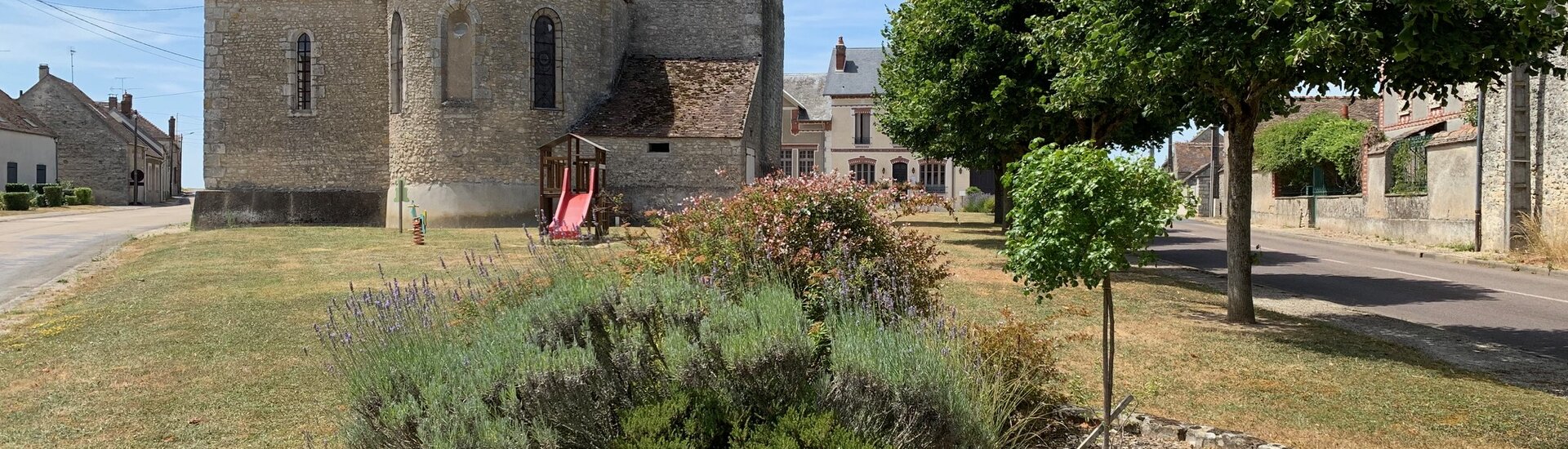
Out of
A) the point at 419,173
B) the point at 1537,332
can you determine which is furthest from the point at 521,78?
the point at 1537,332

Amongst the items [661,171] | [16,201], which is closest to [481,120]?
[661,171]

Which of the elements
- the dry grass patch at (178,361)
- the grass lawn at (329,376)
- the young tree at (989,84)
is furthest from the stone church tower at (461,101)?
the grass lawn at (329,376)

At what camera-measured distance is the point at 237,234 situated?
23.4 metres

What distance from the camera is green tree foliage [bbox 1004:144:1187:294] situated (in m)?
4.86

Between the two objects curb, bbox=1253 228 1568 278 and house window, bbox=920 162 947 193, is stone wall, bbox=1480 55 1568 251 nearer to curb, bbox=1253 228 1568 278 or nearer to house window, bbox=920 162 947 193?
curb, bbox=1253 228 1568 278

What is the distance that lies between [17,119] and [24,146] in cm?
139

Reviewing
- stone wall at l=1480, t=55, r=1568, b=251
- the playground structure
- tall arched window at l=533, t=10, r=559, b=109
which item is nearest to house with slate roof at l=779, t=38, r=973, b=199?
tall arched window at l=533, t=10, r=559, b=109

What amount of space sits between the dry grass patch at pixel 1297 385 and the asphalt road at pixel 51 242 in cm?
1098

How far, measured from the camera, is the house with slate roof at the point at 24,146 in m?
49.6

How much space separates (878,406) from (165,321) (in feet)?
25.0

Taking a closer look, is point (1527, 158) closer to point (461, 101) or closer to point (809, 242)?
point (809, 242)

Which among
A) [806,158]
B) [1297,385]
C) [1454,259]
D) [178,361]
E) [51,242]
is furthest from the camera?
[806,158]

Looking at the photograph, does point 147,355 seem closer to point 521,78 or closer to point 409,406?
point 409,406

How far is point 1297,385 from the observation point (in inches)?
257
